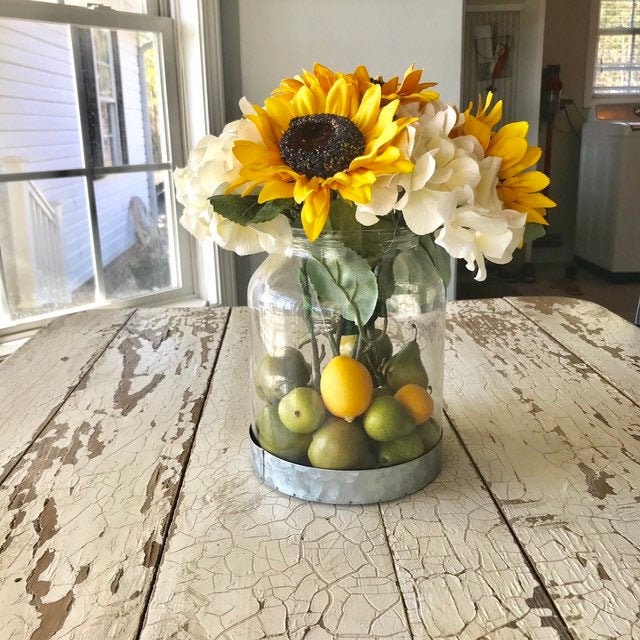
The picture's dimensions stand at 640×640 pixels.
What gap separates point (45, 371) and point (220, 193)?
62 cm

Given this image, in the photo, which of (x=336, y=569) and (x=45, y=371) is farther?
(x=45, y=371)

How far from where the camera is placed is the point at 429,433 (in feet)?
2.40

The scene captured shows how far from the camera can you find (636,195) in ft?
12.9

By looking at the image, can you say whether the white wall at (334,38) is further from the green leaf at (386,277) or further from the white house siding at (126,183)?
the green leaf at (386,277)

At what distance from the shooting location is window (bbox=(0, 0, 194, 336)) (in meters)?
1.72

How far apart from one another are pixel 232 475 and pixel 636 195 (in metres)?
3.80

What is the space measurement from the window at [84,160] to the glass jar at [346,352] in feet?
4.18

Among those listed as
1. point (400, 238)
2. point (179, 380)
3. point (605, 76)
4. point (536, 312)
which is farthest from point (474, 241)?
point (605, 76)

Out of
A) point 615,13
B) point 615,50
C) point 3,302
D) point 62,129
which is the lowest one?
point 3,302

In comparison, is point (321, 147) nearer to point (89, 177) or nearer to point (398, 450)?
point (398, 450)

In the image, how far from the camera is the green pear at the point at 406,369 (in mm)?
702

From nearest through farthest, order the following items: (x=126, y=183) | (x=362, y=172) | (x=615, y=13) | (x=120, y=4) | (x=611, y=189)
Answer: (x=362, y=172), (x=120, y=4), (x=126, y=183), (x=611, y=189), (x=615, y=13)

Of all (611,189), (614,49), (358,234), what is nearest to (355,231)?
(358,234)

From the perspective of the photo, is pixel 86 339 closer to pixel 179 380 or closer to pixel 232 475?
pixel 179 380
